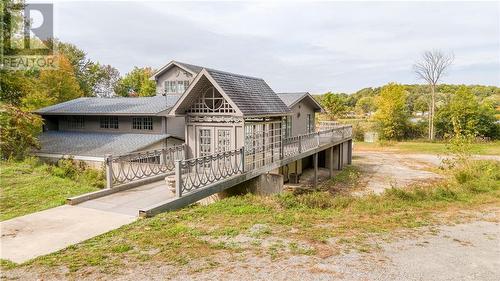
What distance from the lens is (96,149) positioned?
20.0 m

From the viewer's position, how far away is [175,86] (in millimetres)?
29047

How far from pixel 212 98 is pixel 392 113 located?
39436 mm

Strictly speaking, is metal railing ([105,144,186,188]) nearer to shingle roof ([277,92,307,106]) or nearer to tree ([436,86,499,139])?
shingle roof ([277,92,307,106])

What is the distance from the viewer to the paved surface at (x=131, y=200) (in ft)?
Result: 33.9

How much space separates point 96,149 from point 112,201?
10.1 metres

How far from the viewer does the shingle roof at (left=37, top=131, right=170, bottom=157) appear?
19484mm

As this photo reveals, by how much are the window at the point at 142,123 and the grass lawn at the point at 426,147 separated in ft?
95.6

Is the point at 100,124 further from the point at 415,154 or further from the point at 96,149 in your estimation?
the point at 415,154

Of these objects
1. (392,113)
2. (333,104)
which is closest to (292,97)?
(392,113)

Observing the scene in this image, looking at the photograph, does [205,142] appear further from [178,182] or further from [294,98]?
[294,98]

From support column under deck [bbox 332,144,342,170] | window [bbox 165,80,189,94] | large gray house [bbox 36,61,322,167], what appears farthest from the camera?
window [bbox 165,80,189,94]

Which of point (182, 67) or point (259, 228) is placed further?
point (182, 67)

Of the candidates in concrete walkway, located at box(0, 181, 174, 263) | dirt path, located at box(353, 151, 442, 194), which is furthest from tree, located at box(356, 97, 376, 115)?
concrete walkway, located at box(0, 181, 174, 263)

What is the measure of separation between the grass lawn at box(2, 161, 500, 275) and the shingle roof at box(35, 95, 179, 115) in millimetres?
12695
